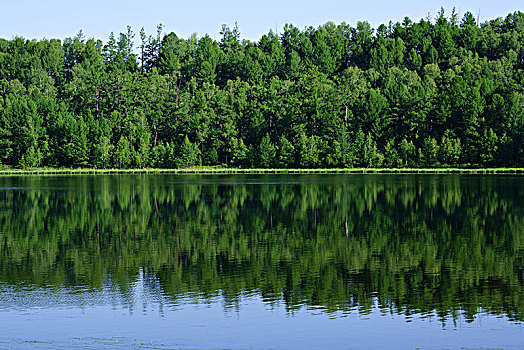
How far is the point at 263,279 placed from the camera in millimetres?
29094

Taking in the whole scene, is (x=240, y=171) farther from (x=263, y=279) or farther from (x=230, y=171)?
(x=263, y=279)

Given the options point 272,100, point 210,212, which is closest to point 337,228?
point 210,212

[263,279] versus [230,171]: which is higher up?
[230,171]

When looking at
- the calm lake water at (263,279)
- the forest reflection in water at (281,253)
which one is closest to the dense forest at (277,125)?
the forest reflection in water at (281,253)

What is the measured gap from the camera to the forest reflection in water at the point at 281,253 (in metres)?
26.0

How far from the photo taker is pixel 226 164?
556 ft

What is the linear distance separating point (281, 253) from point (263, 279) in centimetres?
663

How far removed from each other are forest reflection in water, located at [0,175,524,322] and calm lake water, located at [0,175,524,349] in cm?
10

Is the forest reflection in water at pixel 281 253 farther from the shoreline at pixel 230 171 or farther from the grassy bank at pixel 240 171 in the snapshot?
the shoreline at pixel 230 171

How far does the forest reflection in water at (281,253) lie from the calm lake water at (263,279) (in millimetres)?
95

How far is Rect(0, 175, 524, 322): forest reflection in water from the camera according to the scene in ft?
85.4

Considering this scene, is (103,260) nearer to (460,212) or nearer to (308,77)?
(460,212)

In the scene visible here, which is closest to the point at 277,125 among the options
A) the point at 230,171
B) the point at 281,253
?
the point at 230,171

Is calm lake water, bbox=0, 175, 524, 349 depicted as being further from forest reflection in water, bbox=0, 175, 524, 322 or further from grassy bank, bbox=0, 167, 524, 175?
grassy bank, bbox=0, 167, 524, 175
